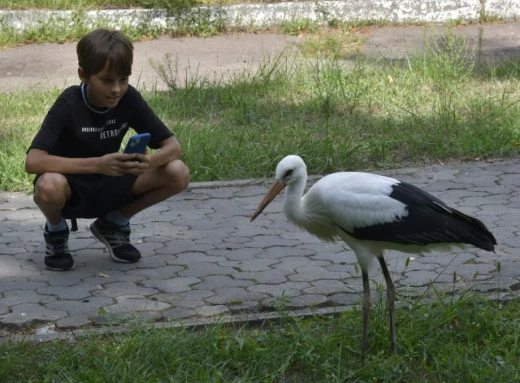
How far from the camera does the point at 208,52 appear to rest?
1101 cm

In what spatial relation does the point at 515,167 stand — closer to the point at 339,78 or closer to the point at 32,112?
the point at 339,78

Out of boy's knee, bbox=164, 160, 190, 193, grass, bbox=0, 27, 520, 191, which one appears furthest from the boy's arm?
grass, bbox=0, 27, 520, 191

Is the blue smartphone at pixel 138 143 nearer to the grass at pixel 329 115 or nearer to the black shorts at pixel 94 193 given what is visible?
the black shorts at pixel 94 193

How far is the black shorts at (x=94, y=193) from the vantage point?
543cm

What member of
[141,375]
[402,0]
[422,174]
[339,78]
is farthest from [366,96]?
[141,375]

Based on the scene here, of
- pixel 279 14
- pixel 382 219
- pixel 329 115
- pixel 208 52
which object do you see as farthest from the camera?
pixel 279 14

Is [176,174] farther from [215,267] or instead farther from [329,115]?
[329,115]

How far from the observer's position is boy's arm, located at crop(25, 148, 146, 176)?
5.16 metres

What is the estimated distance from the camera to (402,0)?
12.1 metres

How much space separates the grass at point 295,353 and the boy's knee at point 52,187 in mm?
1001

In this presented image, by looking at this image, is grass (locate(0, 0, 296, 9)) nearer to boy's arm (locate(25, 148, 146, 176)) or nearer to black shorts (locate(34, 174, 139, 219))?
black shorts (locate(34, 174, 139, 219))

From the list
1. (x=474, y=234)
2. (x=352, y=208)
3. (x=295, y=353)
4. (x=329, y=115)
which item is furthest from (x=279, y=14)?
(x=295, y=353)

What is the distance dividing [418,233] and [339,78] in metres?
4.72

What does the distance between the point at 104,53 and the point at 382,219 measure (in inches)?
69.0
